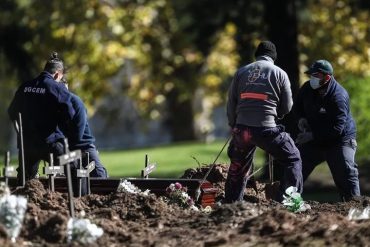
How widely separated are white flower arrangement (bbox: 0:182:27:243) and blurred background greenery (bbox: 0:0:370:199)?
953 centimetres

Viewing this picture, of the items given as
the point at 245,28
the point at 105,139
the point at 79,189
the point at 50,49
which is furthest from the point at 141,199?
the point at 105,139

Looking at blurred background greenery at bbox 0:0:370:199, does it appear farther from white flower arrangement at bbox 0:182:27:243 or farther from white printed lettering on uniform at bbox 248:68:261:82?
white flower arrangement at bbox 0:182:27:243

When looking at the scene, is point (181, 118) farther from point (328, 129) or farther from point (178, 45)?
point (328, 129)

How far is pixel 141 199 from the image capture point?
9.90 metres

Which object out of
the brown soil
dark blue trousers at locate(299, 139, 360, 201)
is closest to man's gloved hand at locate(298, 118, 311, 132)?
dark blue trousers at locate(299, 139, 360, 201)

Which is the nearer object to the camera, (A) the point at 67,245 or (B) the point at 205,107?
(A) the point at 67,245

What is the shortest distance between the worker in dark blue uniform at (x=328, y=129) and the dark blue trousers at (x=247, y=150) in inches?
40.1

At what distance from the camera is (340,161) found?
1228cm

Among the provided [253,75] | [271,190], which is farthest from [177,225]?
[271,190]

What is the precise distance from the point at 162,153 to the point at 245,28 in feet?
32.6

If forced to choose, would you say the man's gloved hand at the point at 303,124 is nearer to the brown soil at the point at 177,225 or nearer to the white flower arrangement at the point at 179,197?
the white flower arrangement at the point at 179,197

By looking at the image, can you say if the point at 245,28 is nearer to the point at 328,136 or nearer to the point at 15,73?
the point at 15,73

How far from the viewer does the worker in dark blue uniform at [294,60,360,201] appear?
39.9 feet

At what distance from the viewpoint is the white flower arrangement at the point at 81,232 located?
26.7ft
